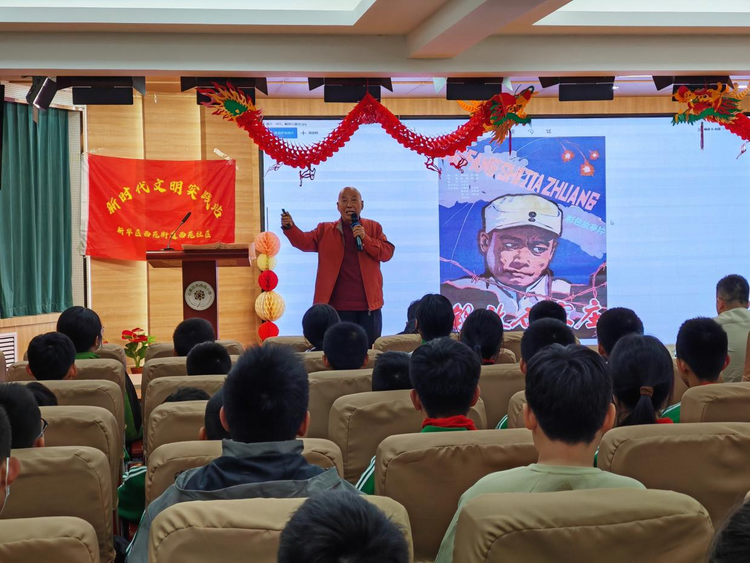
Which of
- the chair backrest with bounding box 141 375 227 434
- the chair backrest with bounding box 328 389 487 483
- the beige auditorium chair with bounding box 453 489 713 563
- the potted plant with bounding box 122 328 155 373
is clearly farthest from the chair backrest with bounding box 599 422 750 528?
the potted plant with bounding box 122 328 155 373

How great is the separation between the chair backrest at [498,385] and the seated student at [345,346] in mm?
541

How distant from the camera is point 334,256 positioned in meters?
6.07

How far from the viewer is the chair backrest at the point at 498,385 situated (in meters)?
3.21

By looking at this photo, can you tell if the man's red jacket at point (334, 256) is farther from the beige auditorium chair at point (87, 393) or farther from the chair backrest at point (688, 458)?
the chair backrest at point (688, 458)

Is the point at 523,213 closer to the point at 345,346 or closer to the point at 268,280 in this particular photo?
the point at 268,280

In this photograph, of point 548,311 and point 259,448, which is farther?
point 548,311

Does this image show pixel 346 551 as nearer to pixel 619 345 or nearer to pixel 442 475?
pixel 442 475

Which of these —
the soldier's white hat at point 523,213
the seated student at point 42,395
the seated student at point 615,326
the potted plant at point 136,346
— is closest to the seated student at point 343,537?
the seated student at point 42,395

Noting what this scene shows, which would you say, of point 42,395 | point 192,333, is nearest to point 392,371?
point 42,395

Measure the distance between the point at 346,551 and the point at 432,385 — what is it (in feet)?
4.79

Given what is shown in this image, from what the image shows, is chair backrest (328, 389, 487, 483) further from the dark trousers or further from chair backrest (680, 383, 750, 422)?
the dark trousers

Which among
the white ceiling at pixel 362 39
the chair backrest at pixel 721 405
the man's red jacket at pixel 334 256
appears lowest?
the chair backrest at pixel 721 405

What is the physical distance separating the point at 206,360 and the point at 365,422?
1.04 metres

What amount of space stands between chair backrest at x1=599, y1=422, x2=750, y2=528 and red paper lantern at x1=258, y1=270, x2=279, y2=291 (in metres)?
6.08
